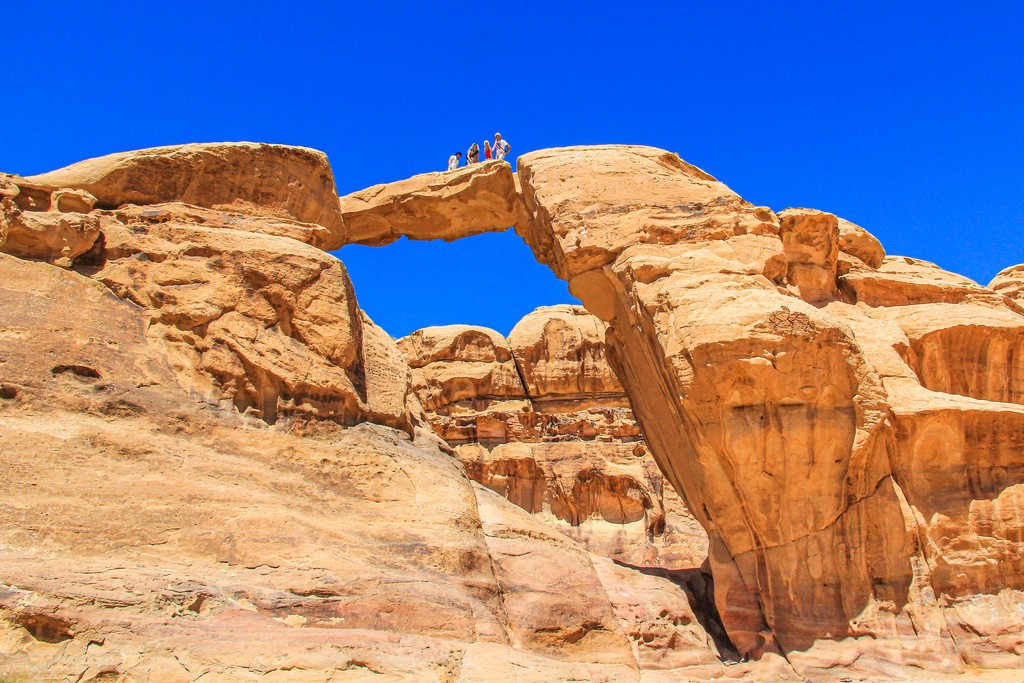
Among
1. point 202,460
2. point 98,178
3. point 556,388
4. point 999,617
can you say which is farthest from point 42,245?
point 556,388

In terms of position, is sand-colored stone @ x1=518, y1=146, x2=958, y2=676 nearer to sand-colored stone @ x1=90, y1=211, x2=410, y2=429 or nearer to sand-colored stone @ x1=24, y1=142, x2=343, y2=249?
sand-colored stone @ x1=90, y1=211, x2=410, y2=429

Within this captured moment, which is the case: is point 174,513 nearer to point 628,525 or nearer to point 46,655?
point 46,655

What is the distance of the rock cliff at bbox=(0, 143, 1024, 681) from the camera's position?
589 cm

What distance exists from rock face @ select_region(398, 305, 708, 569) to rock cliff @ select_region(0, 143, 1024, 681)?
7.12 metres

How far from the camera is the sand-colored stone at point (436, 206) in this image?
14516 mm

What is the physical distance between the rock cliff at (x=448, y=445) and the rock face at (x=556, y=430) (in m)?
7.12

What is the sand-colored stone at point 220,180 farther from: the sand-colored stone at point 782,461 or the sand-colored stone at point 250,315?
the sand-colored stone at point 782,461

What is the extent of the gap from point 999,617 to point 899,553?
4.07 ft

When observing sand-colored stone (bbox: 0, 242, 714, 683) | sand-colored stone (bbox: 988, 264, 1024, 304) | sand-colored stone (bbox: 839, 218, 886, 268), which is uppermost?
sand-colored stone (bbox: 988, 264, 1024, 304)

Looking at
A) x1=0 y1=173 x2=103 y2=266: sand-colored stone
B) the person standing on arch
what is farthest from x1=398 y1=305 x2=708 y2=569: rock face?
x1=0 y1=173 x2=103 y2=266: sand-colored stone

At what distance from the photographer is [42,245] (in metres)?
8.66

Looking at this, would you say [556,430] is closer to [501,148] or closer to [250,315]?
[501,148]

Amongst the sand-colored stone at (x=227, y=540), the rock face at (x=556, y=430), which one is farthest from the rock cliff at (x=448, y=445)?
the rock face at (x=556, y=430)

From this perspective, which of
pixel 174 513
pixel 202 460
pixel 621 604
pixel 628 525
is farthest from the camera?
pixel 628 525
